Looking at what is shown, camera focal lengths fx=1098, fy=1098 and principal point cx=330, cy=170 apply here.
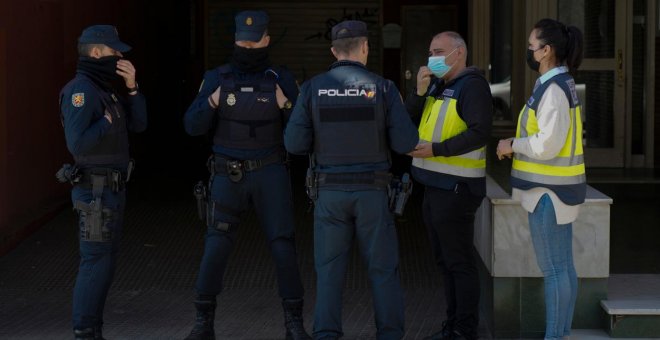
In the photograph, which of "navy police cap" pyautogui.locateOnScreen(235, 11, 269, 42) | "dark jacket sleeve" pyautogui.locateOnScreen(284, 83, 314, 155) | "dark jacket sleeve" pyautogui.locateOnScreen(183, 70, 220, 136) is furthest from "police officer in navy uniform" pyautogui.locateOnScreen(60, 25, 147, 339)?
"dark jacket sleeve" pyautogui.locateOnScreen(284, 83, 314, 155)

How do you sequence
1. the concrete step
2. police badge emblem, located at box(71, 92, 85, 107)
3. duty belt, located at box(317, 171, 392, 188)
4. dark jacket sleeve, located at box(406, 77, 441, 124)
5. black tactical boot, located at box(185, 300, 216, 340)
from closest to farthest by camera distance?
duty belt, located at box(317, 171, 392, 188) < police badge emblem, located at box(71, 92, 85, 107) < the concrete step < dark jacket sleeve, located at box(406, 77, 441, 124) < black tactical boot, located at box(185, 300, 216, 340)

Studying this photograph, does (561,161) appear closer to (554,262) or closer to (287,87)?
(554,262)

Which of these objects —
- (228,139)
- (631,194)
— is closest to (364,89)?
(228,139)

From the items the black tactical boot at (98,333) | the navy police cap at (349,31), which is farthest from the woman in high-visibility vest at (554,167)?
the black tactical boot at (98,333)

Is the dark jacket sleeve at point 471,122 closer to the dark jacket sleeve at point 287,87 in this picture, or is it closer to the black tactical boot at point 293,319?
the dark jacket sleeve at point 287,87

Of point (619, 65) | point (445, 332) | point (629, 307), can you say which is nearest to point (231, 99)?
point (445, 332)

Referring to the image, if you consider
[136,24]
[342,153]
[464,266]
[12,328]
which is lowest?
[12,328]

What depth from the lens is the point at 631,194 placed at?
11.1 m

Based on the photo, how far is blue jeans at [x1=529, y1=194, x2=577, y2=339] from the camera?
18.1 ft

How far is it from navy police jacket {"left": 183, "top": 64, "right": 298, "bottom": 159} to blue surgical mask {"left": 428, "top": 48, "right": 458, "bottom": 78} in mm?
812

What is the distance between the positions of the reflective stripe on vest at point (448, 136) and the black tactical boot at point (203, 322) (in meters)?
1.45

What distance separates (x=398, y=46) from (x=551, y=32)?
12898 mm

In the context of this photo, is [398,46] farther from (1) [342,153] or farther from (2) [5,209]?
(1) [342,153]

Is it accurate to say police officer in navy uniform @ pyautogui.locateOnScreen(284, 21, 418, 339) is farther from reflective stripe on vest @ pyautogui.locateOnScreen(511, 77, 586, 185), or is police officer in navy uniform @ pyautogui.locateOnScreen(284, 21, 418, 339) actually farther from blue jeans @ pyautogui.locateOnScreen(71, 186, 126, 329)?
blue jeans @ pyautogui.locateOnScreen(71, 186, 126, 329)
